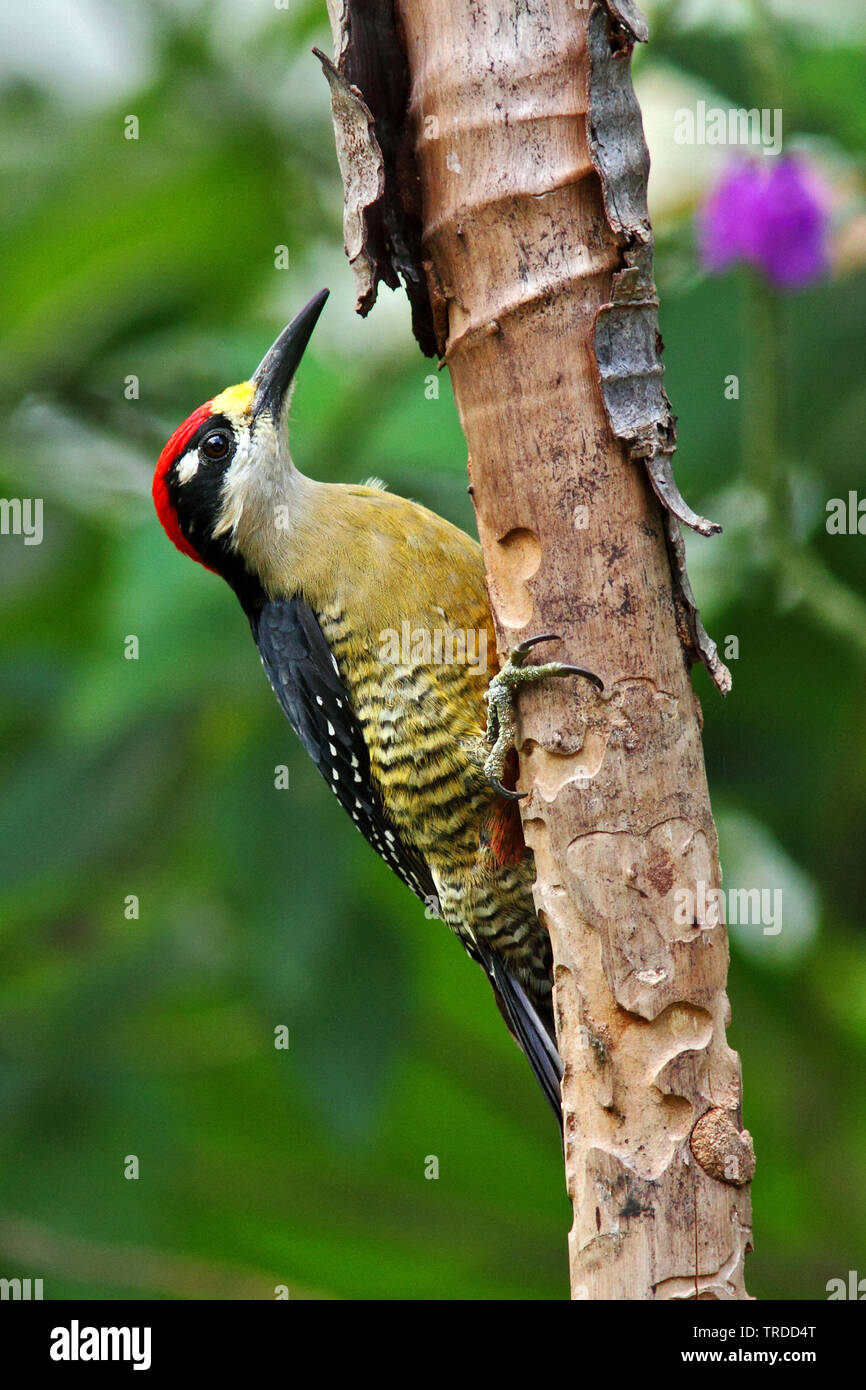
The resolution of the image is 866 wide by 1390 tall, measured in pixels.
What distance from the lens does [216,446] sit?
3.83 m

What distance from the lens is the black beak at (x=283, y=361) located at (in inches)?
146

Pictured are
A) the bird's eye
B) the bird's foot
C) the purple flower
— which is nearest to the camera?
the bird's foot

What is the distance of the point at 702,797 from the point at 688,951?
0.83 ft

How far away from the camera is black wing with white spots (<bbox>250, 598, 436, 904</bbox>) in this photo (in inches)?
146

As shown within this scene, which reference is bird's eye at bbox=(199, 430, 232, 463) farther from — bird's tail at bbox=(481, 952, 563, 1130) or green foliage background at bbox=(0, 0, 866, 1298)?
bird's tail at bbox=(481, 952, 563, 1130)

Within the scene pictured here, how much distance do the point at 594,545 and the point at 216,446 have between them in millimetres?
1694

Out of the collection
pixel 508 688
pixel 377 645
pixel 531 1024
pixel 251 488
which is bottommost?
pixel 531 1024

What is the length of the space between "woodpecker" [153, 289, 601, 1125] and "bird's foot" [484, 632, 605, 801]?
0.79 ft

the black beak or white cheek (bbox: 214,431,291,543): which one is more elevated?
the black beak

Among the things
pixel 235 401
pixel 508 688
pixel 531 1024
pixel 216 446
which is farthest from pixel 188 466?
pixel 531 1024

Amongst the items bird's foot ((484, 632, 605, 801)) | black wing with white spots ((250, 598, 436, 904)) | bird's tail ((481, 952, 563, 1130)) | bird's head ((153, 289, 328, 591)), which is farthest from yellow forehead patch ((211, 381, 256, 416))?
bird's tail ((481, 952, 563, 1130))

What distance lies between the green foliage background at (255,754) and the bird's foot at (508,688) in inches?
28.0

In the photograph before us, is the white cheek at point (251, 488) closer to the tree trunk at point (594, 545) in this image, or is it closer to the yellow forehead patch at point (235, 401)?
the yellow forehead patch at point (235, 401)

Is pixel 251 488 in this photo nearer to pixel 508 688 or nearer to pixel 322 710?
pixel 322 710
